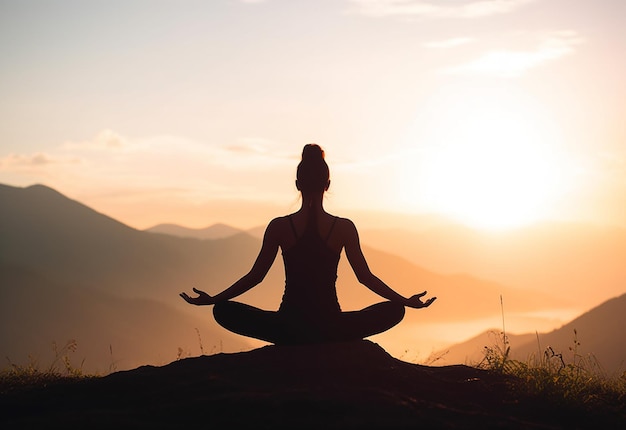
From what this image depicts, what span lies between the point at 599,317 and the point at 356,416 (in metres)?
146

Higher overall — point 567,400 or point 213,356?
point 213,356

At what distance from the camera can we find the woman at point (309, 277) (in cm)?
971

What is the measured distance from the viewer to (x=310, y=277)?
9750mm

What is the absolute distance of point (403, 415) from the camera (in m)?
7.84

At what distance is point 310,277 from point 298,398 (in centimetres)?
191

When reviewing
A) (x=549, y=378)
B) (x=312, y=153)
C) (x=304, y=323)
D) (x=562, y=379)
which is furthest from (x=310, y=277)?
(x=562, y=379)

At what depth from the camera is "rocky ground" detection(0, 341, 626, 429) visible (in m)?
7.82

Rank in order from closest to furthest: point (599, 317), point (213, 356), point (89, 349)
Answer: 1. point (213, 356)
2. point (599, 317)
3. point (89, 349)

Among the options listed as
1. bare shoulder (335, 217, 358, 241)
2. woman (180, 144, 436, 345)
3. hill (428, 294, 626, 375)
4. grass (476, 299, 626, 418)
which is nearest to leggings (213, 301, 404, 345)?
woman (180, 144, 436, 345)

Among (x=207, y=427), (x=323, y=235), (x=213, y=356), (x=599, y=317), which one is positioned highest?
(x=599, y=317)

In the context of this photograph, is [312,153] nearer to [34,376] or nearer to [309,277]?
[309,277]

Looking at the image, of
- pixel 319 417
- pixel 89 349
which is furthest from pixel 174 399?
pixel 89 349

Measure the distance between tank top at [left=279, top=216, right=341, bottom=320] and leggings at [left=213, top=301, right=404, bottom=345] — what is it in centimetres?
12

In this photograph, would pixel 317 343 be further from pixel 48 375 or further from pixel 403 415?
pixel 48 375
